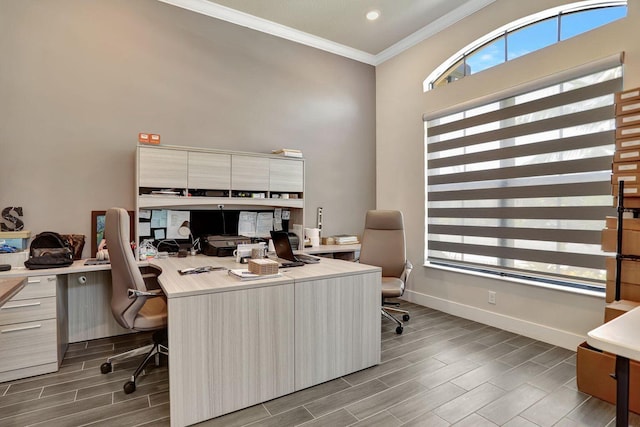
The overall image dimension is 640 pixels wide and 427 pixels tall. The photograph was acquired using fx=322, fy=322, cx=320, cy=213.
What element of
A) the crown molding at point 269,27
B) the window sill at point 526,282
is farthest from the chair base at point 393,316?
the crown molding at point 269,27

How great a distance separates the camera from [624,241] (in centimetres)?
223

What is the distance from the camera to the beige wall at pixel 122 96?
9.30ft

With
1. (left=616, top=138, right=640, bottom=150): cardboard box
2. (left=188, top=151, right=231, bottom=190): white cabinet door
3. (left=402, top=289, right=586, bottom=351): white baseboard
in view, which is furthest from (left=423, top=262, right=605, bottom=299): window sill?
(left=188, top=151, right=231, bottom=190): white cabinet door

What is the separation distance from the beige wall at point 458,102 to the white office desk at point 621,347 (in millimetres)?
2000

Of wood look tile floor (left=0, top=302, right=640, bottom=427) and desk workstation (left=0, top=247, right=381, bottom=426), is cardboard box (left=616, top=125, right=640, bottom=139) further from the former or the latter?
desk workstation (left=0, top=247, right=381, bottom=426)

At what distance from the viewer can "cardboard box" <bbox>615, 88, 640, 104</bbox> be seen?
219 centimetres

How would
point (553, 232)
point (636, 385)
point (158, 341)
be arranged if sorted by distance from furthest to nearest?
point (553, 232) < point (158, 341) < point (636, 385)

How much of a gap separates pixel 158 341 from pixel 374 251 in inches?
91.3

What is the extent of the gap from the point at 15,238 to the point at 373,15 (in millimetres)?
4164

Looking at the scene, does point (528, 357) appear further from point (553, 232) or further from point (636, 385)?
point (553, 232)

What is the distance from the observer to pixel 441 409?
1994 mm

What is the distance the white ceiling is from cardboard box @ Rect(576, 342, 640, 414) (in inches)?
134

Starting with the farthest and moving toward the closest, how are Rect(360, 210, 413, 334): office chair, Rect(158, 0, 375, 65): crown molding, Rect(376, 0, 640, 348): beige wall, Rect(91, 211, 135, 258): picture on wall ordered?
Rect(360, 210, 413, 334): office chair, Rect(158, 0, 375, 65): crown molding, Rect(91, 211, 135, 258): picture on wall, Rect(376, 0, 640, 348): beige wall

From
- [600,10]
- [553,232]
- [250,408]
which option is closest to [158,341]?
[250,408]
